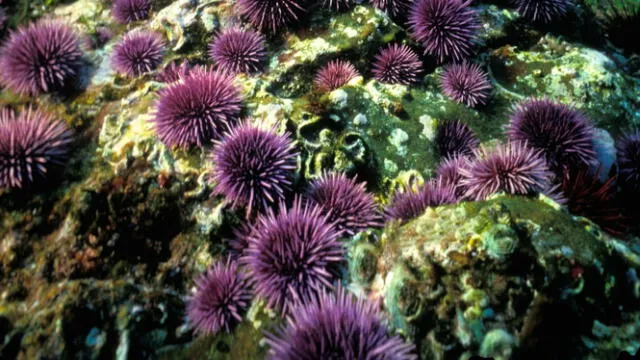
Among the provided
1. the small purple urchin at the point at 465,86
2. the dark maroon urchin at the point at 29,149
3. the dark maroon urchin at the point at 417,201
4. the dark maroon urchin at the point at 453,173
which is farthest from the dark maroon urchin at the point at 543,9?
the dark maroon urchin at the point at 29,149

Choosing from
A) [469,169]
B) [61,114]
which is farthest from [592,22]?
[61,114]

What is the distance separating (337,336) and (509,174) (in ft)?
7.17

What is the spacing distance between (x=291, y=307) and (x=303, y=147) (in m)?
1.61

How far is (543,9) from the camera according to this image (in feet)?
20.0

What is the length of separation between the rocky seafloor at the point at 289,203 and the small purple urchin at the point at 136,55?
4.0 inches

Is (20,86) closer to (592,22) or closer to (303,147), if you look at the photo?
(303,147)

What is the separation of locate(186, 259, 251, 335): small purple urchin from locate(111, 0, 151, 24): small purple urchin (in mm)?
3831

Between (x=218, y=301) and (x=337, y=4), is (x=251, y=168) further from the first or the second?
(x=337, y=4)

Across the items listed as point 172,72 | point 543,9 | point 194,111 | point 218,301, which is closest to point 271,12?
point 172,72

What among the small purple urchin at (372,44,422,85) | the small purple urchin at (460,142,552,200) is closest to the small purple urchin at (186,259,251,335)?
the small purple urchin at (460,142,552,200)

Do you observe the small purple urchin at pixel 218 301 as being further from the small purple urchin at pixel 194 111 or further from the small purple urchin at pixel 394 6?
the small purple urchin at pixel 394 6

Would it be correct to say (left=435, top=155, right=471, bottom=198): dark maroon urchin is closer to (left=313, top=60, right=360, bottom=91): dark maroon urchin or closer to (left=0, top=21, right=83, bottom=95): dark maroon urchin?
(left=313, top=60, right=360, bottom=91): dark maroon urchin

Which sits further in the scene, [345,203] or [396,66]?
[396,66]

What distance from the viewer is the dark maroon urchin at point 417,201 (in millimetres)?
3988
